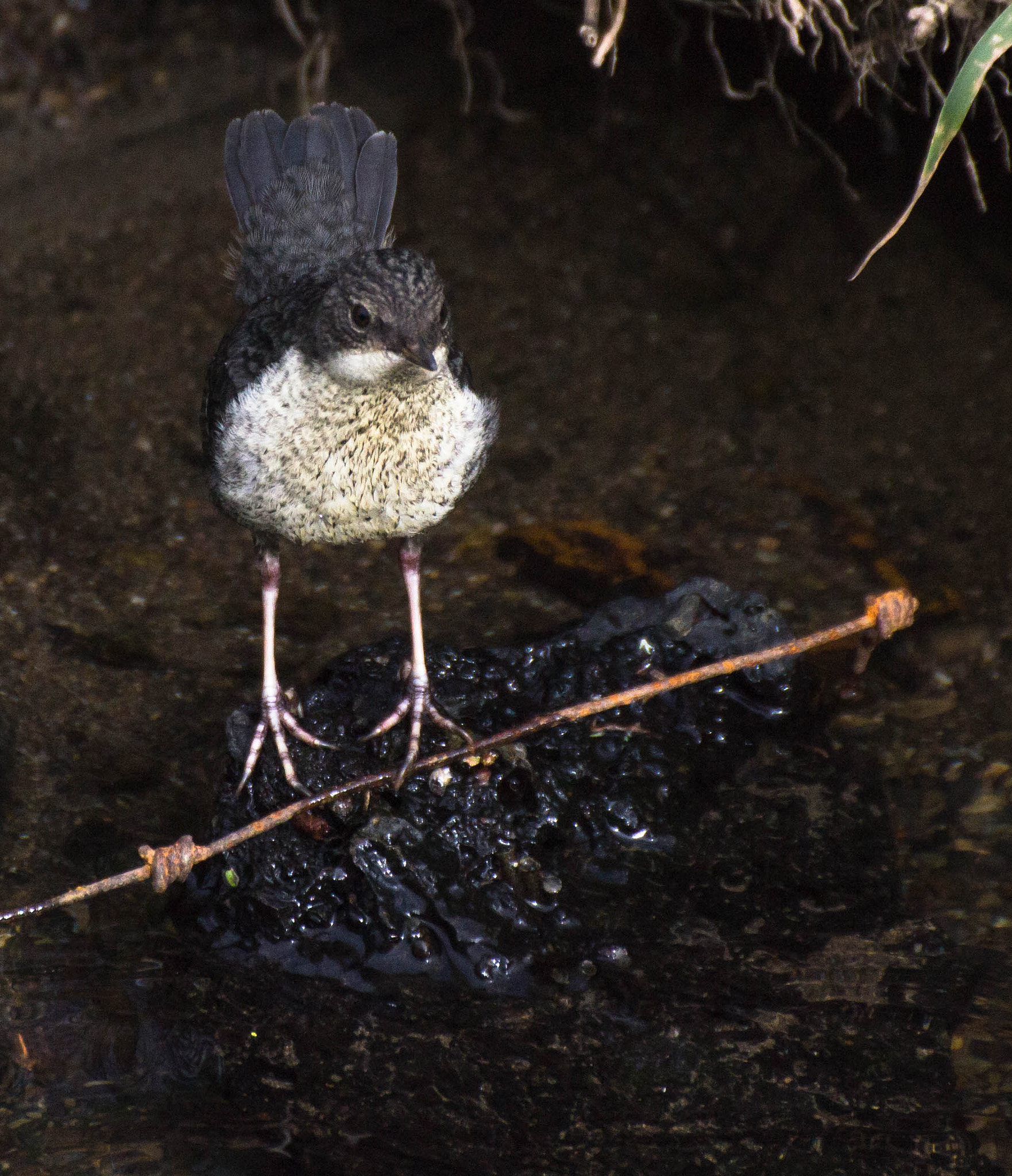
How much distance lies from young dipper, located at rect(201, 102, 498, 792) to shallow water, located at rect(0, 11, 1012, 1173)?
0.57 m

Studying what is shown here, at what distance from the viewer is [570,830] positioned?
3270mm

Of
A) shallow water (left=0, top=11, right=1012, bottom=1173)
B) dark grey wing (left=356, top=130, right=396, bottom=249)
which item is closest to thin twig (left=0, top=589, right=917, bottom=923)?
shallow water (left=0, top=11, right=1012, bottom=1173)

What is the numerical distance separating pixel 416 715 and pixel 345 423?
30.3 inches

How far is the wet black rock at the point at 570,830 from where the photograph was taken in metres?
3.03

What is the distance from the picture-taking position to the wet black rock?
303 centimetres

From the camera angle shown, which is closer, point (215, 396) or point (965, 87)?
point (965, 87)

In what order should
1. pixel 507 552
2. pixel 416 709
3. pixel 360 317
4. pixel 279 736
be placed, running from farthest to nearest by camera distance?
pixel 507 552 → pixel 416 709 → pixel 279 736 → pixel 360 317

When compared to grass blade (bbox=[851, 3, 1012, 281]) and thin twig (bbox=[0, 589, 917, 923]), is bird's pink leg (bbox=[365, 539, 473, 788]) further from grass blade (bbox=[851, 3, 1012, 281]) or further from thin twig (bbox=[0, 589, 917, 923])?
grass blade (bbox=[851, 3, 1012, 281])

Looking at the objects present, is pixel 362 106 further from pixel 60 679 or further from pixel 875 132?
pixel 60 679

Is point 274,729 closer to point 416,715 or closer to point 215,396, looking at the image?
point 416,715

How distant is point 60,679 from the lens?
3.84m

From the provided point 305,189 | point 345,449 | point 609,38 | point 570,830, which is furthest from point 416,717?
point 609,38

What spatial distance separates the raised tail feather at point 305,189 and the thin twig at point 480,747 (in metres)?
1.55

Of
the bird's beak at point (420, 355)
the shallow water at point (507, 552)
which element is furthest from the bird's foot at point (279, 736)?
the bird's beak at point (420, 355)
